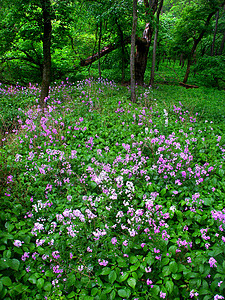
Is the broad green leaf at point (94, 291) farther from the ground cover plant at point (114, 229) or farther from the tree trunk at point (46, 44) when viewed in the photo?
the tree trunk at point (46, 44)

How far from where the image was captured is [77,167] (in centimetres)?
359

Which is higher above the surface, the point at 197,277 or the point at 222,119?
the point at 222,119

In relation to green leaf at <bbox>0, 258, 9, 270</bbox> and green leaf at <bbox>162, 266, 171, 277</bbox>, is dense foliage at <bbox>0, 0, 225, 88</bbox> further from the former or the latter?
green leaf at <bbox>162, 266, 171, 277</bbox>

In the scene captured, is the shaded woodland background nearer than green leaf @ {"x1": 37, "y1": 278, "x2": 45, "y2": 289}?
No

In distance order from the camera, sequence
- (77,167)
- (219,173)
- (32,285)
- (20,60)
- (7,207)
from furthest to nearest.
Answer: (20,60), (77,167), (219,173), (7,207), (32,285)

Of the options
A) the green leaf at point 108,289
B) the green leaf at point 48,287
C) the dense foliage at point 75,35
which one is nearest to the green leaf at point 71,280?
the green leaf at point 48,287

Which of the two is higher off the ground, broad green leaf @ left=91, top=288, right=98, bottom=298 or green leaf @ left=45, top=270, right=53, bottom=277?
green leaf @ left=45, top=270, right=53, bottom=277

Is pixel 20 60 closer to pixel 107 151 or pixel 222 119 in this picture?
pixel 107 151

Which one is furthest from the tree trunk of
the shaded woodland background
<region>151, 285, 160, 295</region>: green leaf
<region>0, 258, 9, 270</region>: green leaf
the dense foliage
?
<region>151, 285, 160, 295</region>: green leaf

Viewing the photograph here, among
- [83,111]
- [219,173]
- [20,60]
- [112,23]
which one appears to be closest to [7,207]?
[219,173]

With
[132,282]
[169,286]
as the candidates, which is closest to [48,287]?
[132,282]

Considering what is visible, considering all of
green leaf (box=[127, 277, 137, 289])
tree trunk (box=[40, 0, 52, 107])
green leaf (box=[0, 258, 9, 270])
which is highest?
tree trunk (box=[40, 0, 52, 107])

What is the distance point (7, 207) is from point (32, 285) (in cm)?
118

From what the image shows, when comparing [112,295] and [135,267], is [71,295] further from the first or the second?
[135,267]
